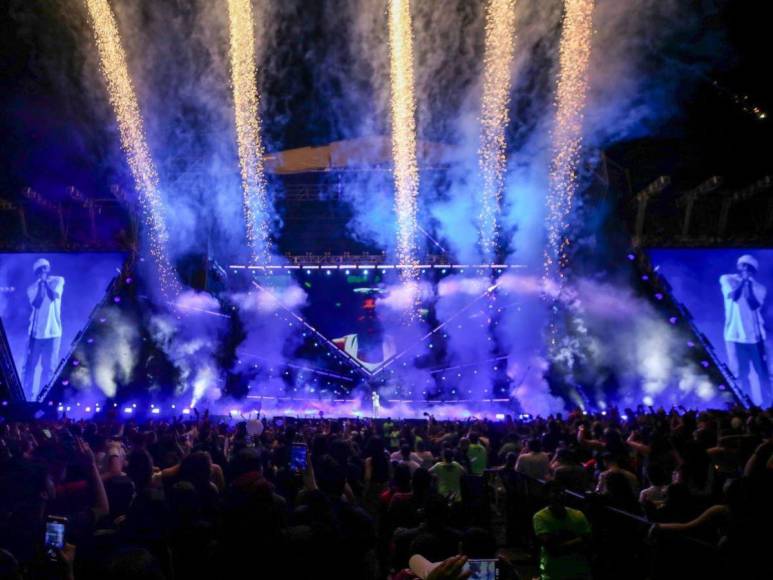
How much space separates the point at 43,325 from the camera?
21281 mm

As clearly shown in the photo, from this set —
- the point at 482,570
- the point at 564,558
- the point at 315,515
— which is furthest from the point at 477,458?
the point at 482,570

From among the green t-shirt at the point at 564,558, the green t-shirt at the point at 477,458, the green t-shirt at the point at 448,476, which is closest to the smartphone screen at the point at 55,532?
the green t-shirt at the point at 564,558

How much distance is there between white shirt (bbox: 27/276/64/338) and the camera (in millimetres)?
21219

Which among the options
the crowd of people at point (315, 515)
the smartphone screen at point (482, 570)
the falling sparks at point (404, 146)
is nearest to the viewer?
the smartphone screen at point (482, 570)

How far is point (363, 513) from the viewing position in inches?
122

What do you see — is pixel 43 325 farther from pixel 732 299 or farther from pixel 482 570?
pixel 732 299

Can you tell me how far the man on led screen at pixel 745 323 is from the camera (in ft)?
62.7

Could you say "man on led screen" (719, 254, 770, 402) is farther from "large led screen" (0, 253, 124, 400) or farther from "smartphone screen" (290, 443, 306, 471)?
"large led screen" (0, 253, 124, 400)

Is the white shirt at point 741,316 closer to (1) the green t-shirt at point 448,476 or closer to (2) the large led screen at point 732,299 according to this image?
(2) the large led screen at point 732,299

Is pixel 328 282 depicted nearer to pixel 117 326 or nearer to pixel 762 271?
pixel 117 326

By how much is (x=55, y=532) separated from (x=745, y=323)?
21.2 metres

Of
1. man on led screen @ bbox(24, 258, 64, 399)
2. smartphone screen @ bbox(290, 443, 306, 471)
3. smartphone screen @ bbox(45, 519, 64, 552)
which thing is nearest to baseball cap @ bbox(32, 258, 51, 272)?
man on led screen @ bbox(24, 258, 64, 399)

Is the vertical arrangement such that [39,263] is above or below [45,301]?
above

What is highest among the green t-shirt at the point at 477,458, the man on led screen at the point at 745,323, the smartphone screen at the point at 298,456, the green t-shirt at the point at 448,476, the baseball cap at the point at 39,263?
the baseball cap at the point at 39,263
